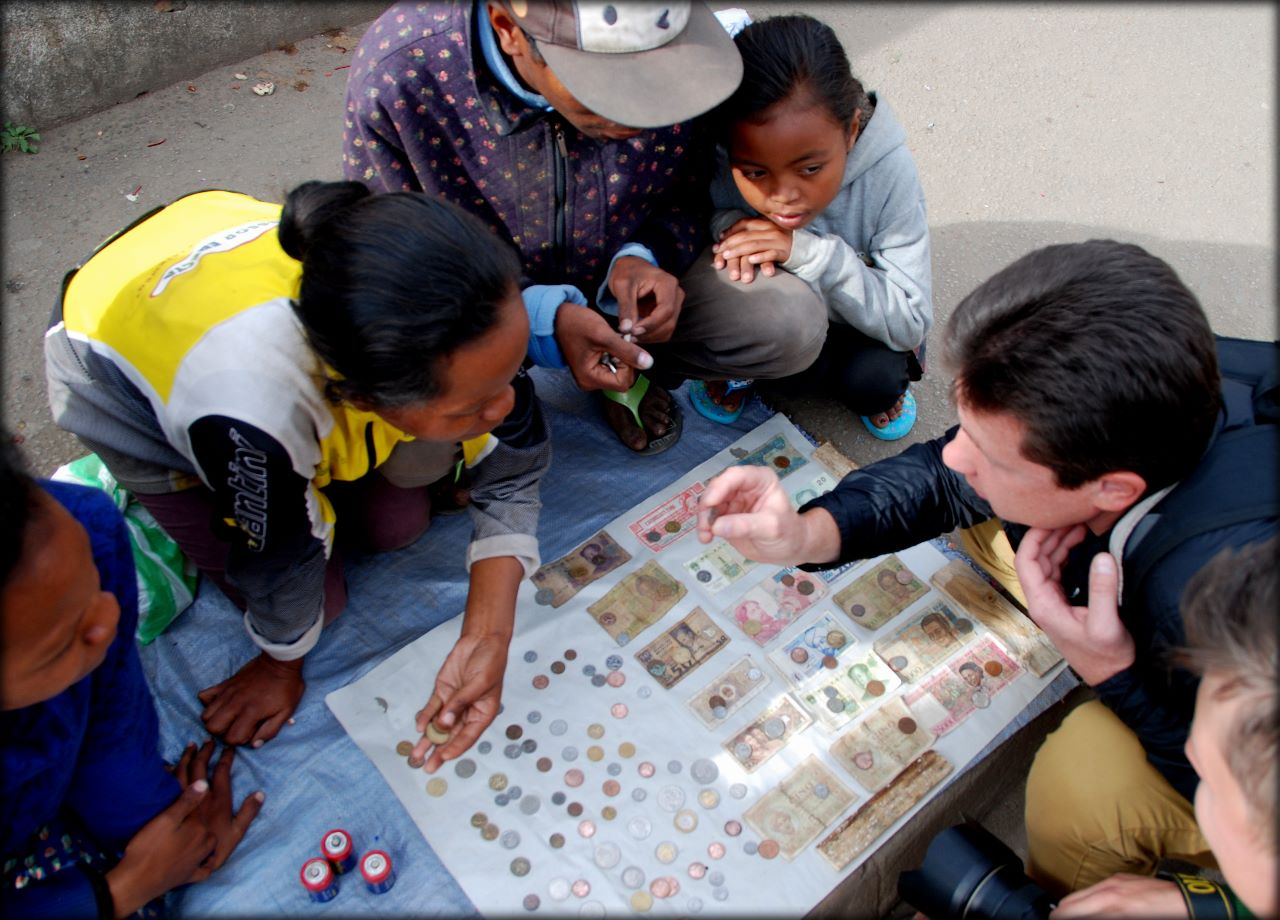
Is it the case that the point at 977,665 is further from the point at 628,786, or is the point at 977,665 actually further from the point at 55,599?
the point at 55,599

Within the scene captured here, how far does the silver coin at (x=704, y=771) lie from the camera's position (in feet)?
5.76

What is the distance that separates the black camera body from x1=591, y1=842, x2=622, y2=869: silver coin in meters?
0.50

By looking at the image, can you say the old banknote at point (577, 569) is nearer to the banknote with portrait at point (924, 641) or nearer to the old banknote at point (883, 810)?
the banknote with portrait at point (924, 641)

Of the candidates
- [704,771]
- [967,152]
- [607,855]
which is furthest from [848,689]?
[967,152]

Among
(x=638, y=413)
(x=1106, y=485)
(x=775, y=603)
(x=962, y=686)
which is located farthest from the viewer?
(x=638, y=413)

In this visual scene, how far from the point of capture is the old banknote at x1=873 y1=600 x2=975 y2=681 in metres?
1.91

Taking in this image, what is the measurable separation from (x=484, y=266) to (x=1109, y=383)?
912mm

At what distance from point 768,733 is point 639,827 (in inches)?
12.3

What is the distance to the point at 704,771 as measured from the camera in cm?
176

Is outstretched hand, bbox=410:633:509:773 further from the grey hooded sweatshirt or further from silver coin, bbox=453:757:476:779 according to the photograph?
the grey hooded sweatshirt

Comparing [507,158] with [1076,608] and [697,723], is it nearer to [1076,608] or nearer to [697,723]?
[697,723]

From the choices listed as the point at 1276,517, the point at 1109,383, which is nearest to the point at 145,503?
the point at 1109,383

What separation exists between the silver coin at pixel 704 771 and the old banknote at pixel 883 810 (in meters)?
0.23

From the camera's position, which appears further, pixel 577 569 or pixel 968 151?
pixel 968 151
